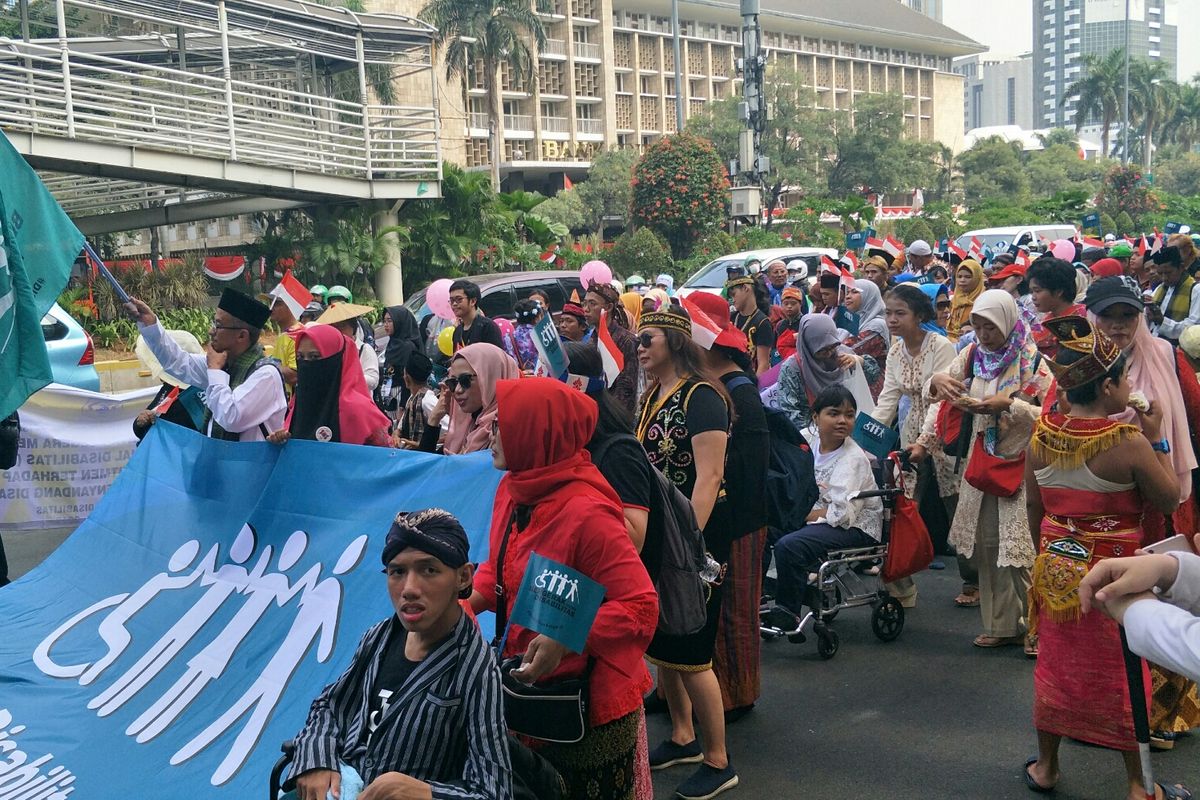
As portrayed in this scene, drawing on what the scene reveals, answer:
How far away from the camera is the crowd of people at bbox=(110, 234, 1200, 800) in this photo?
2859 mm

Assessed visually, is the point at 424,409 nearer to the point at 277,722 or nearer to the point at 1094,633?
the point at 277,722

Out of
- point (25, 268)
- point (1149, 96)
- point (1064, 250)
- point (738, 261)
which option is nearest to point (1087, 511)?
point (25, 268)

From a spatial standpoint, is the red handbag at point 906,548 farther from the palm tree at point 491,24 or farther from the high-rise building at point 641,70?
the high-rise building at point 641,70

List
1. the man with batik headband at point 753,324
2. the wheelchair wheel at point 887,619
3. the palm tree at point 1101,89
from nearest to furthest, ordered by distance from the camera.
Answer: the wheelchair wheel at point 887,619
the man with batik headband at point 753,324
the palm tree at point 1101,89

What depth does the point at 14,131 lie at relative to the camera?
60.7 feet

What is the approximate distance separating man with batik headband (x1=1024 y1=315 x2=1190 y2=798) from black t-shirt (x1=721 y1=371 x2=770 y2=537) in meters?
1.04

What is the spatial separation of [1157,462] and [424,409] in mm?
4019

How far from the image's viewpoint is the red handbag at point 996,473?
581cm

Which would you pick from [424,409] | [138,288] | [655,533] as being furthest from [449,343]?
[138,288]

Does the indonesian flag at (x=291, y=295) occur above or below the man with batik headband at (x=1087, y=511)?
above

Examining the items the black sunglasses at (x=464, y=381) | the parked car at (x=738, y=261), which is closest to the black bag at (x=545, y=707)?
the black sunglasses at (x=464, y=381)

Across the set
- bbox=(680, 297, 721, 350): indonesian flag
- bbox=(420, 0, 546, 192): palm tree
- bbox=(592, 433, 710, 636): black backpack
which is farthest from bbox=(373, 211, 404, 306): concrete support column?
bbox=(592, 433, 710, 636): black backpack

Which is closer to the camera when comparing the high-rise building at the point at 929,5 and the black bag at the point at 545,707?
the black bag at the point at 545,707

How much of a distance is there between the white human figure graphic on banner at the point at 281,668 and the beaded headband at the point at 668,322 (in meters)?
1.47
